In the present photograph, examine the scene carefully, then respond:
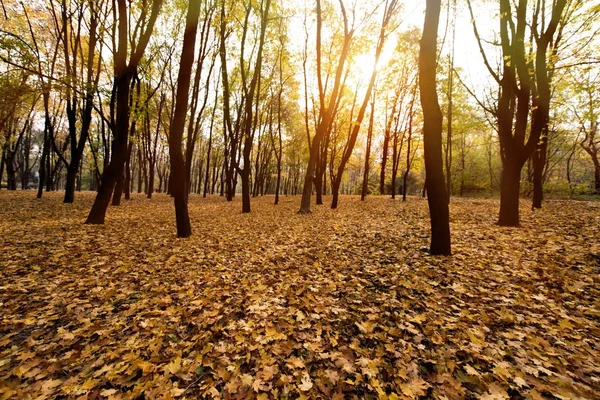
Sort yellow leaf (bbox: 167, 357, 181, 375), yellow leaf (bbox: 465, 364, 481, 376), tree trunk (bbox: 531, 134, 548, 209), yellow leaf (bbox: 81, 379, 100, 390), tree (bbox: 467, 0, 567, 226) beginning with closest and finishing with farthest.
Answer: yellow leaf (bbox: 81, 379, 100, 390), yellow leaf (bbox: 465, 364, 481, 376), yellow leaf (bbox: 167, 357, 181, 375), tree (bbox: 467, 0, 567, 226), tree trunk (bbox: 531, 134, 548, 209)

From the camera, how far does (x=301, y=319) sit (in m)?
3.83

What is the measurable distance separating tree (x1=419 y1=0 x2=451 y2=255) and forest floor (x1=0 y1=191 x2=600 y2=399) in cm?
81

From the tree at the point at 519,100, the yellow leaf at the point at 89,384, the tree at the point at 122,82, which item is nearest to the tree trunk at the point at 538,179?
the tree at the point at 519,100

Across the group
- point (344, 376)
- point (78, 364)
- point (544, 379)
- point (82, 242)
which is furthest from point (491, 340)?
point (82, 242)

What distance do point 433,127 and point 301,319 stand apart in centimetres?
521

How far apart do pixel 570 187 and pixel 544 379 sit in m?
25.8

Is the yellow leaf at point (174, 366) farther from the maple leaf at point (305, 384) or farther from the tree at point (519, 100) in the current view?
the tree at point (519, 100)

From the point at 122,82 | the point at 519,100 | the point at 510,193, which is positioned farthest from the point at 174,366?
the point at 519,100

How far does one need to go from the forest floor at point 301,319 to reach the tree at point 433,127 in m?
0.81

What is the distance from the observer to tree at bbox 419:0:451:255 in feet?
19.7

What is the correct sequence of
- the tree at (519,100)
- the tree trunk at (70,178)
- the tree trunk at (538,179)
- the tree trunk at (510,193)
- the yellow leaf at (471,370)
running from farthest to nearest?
1. the tree trunk at (70,178)
2. the tree trunk at (538,179)
3. the tree trunk at (510,193)
4. the tree at (519,100)
5. the yellow leaf at (471,370)

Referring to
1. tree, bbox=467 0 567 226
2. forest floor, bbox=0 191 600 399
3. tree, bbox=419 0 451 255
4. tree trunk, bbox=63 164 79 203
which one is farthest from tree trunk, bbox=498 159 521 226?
tree trunk, bbox=63 164 79 203

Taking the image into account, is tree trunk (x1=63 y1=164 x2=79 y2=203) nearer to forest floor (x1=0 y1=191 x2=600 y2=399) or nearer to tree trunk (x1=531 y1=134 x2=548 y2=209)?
forest floor (x1=0 y1=191 x2=600 y2=399)

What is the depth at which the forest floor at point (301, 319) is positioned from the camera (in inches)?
105
